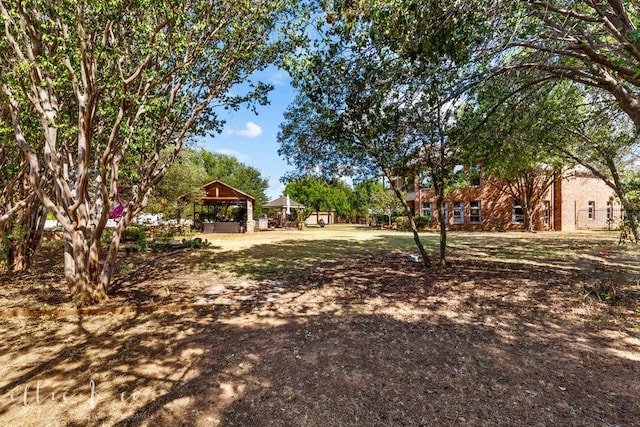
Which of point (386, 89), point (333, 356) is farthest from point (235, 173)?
point (333, 356)

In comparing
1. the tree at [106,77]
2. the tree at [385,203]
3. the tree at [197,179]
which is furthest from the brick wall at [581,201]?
the tree at [197,179]

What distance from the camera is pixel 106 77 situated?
16.9 feet

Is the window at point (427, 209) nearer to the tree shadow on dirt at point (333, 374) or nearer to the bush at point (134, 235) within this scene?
the bush at point (134, 235)

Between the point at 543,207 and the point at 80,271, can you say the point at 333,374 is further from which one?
the point at 543,207

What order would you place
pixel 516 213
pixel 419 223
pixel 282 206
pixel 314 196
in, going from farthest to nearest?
pixel 314 196 → pixel 282 206 → pixel 419 223 → pixel 516 213

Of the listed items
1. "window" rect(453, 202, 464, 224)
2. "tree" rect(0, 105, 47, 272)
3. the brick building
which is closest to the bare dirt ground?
"tree" rect(0, 105, 47, 272)

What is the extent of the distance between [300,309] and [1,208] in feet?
28.7

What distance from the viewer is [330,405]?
108 inches

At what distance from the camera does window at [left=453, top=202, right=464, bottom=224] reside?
2853 cm

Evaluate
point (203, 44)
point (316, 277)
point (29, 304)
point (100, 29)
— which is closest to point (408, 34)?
point (203, 44)

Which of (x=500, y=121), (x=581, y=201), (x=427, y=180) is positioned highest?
(x=500, y=121)

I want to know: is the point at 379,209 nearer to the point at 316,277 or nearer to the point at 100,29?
the point at 316,277

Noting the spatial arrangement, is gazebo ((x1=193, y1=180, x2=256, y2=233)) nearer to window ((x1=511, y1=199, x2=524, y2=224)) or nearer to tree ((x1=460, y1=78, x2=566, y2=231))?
tree ((x1=460, y1=78, x2=566, y2=231))

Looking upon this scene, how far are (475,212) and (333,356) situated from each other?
92.5 feet
